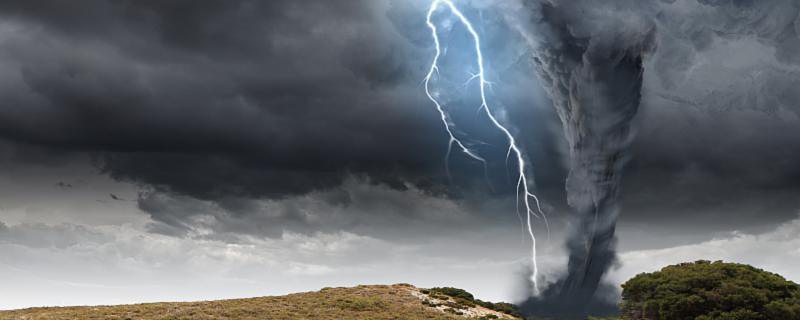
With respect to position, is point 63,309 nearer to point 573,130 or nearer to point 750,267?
point 750,267

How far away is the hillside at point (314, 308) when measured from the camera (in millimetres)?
45500

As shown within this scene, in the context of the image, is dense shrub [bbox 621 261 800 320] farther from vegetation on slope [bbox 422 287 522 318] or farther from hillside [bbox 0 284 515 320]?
hillside [bbox 0 284 515 320]

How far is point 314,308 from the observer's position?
51688 millimetres

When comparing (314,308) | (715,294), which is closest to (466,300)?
(314,308)

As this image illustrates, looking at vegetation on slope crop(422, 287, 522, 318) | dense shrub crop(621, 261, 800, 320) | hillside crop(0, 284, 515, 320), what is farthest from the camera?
vegetation on slope crop(422, 287, 522, 318)

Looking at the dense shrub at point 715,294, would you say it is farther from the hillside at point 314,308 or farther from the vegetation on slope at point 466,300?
the hillside at point 314,308

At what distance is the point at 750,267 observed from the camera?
5156cm

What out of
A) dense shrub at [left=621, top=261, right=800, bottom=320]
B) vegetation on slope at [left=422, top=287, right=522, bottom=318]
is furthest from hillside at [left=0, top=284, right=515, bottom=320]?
dense shrub at [left=621, top=261, right=800, bottom=320]

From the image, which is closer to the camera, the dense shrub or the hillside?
the dense shrub

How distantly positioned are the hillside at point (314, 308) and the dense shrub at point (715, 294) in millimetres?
13878

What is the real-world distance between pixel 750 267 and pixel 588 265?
5325 centimetres

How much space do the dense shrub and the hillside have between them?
13.9 m

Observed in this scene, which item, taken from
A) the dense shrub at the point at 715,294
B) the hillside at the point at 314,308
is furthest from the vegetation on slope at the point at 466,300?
the dense shrub at the point at 715,294

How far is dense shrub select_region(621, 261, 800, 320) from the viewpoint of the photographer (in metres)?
44.6
